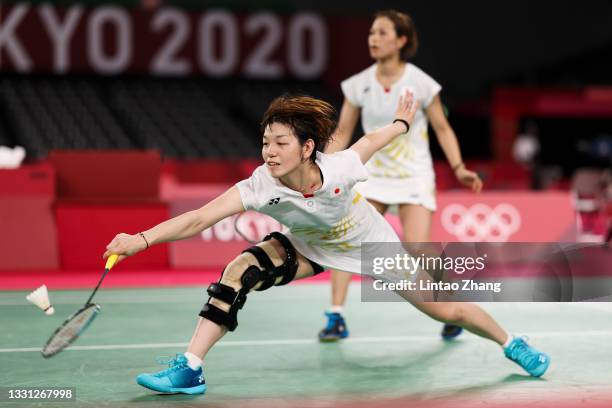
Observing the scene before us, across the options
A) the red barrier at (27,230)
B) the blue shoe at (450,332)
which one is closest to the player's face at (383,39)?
the blue shoe at (450,332)

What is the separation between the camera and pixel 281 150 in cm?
368

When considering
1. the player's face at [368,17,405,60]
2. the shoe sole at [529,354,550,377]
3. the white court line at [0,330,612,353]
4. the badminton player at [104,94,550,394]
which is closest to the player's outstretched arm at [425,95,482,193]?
the player's face at [368,17,405,60]

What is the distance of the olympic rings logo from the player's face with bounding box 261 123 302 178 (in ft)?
19.4

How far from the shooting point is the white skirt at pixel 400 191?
5137 millimetres

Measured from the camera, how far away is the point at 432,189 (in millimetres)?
5266

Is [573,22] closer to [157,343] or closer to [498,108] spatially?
[498,108]

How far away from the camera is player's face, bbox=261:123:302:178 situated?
3652 mm

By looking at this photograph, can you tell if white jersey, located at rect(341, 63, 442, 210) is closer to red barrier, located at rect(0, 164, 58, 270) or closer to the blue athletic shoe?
the blue athletic shoe

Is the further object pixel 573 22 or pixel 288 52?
pixel 573 22

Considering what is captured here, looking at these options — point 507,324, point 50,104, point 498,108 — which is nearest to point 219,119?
point 50,104

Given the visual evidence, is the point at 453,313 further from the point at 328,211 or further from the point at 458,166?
the point at 458,166

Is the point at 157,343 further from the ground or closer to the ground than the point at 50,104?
closer to the ground

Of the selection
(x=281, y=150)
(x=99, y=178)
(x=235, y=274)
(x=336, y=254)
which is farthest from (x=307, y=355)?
(x=99, y=178)

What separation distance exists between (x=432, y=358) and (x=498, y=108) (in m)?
20.8
